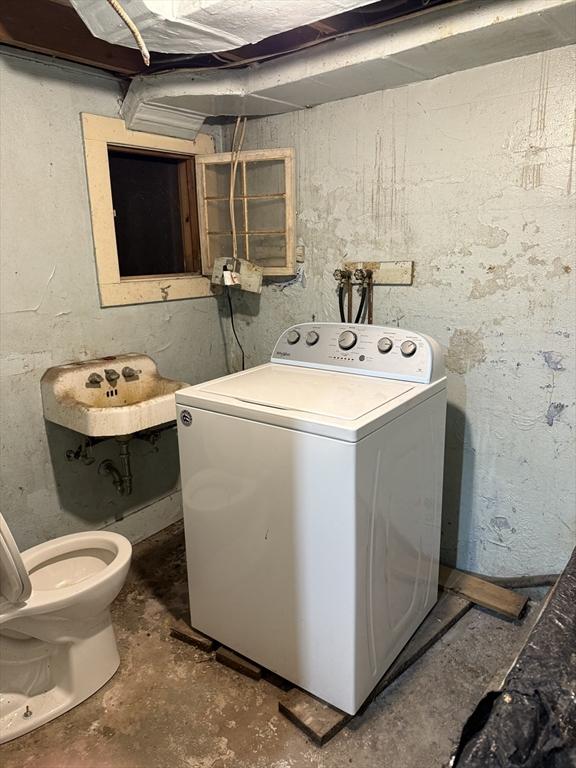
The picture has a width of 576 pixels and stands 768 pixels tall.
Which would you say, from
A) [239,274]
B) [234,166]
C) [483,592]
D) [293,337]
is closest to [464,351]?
[293,337]

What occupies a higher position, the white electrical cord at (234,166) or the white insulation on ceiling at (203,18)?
the white insulation on ceiling at (203,18)

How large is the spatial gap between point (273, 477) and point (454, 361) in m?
0.94

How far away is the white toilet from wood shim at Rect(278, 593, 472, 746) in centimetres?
61

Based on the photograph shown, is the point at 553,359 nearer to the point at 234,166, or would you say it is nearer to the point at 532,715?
the point at 532,715

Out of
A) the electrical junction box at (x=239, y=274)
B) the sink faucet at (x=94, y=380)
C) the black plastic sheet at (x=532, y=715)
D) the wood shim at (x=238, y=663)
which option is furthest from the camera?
the electrical junction box at (x=239, y=274)

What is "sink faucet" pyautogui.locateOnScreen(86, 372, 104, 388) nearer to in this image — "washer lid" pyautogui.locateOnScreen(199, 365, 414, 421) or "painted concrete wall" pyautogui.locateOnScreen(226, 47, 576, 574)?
"washer lid" pyautogui.locateOnScreen(199, 365, 414, 421)

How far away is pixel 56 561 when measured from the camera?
69.6 inches

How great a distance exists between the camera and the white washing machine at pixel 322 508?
1.35 meters

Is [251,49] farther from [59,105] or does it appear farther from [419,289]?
[419,289]

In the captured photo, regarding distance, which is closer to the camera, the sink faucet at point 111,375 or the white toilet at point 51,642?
the white toilet at point 51,642

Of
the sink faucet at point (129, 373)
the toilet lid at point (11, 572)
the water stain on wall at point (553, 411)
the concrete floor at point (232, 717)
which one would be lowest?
the concrete floor at point (232, 717)

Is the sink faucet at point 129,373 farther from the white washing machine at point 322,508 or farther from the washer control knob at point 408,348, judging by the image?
the washer control knob at point 408,348

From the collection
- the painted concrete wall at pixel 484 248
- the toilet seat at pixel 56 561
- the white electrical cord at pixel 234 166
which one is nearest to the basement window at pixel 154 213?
the white electrical cord at pixel 234 166

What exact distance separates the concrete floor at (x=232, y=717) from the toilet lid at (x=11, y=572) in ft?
1.57
